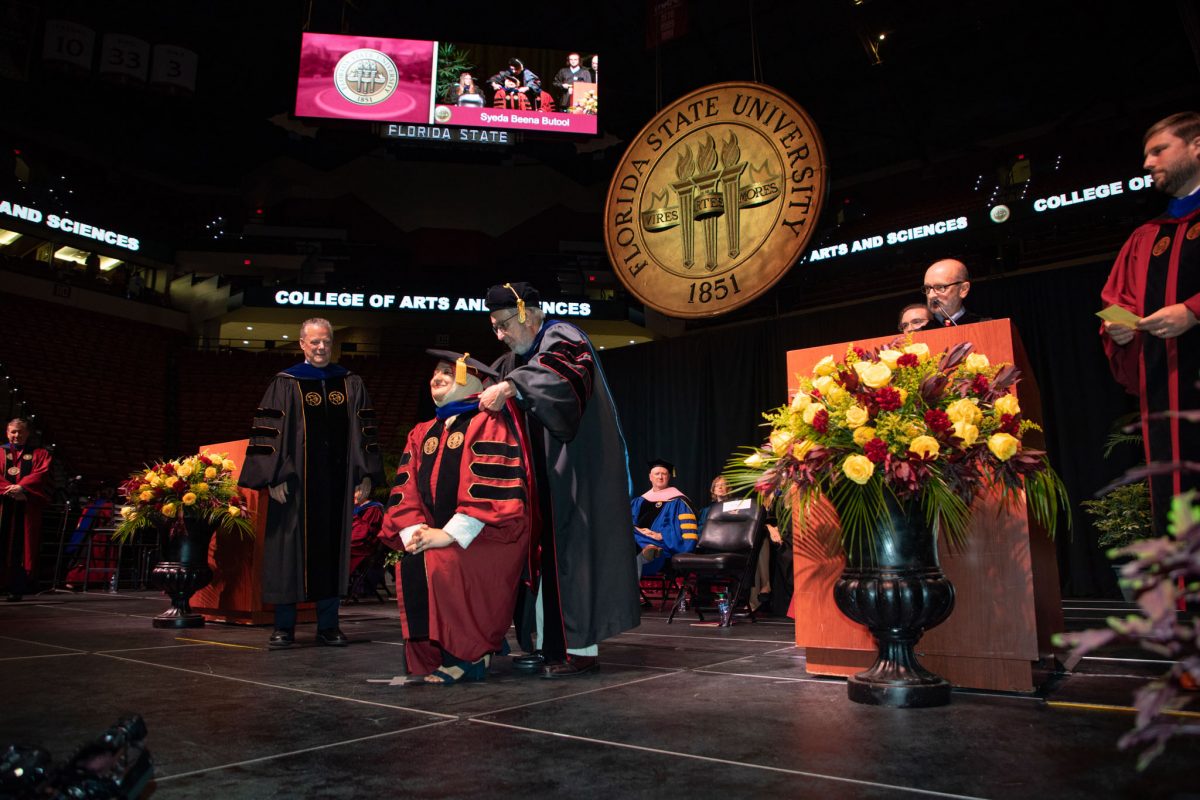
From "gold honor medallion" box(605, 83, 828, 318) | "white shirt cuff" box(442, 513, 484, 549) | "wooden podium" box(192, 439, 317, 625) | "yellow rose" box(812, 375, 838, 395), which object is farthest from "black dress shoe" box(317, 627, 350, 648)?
"yellow rose" box(812, 375, 838, 395)

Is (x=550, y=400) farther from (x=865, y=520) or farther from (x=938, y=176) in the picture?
(x=938, y=176)

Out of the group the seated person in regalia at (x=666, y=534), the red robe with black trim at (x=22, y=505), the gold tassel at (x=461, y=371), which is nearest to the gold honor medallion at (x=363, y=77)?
the red robe with black trim at (x=22, y=505)

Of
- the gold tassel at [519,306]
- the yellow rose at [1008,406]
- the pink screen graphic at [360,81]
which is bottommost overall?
the yellow rose at [1008,406]

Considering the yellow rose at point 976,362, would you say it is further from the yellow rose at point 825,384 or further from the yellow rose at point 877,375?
the yellow rose at point 825,384

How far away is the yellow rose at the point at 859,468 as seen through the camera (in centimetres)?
221

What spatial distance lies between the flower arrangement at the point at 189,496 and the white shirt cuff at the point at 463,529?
9.12ft

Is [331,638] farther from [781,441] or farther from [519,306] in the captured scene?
[781,441]

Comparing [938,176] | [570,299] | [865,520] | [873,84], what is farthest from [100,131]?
[865,520]

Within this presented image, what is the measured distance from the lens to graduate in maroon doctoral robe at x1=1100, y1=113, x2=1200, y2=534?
221 cm

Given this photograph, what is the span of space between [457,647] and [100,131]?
21451 mm

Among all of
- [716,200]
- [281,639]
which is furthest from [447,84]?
[281,639]

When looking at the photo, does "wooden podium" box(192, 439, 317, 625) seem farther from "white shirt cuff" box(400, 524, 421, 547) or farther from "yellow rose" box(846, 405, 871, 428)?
"yellow rose" box(846, 405, 871, 428)

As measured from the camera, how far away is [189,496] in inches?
198

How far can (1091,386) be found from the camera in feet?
26.5
